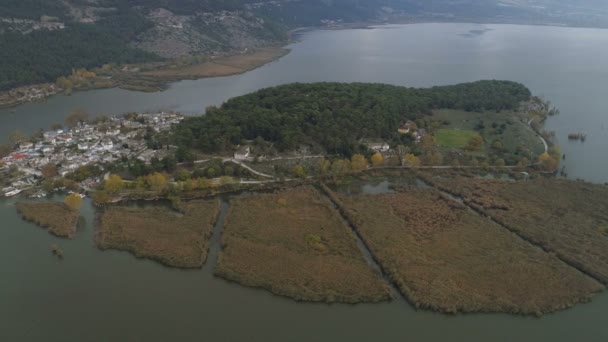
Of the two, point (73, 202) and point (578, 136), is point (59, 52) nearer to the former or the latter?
point (73, 202)

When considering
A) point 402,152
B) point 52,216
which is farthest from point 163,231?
point 402,152

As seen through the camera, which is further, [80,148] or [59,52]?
[59,52]

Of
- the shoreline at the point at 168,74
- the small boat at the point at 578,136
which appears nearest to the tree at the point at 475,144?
the small boat at the point at 578,136

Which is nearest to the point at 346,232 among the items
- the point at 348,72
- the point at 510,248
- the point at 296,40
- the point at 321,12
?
the point at 510,248

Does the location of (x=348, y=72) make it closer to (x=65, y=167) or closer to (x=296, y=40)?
(x=296, y=40)

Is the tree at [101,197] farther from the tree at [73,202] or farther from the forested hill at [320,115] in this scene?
the forested hill at [320,115]

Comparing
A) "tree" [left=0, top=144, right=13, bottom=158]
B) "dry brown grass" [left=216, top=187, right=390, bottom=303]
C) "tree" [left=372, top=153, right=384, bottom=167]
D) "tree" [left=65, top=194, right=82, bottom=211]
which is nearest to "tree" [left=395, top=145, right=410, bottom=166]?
"tree" [left=372, top=153, right=384, bottom=167]

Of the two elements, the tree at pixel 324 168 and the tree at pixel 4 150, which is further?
the tree at pixel 4 150
